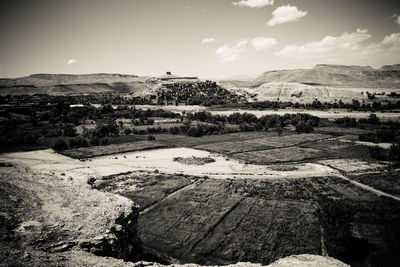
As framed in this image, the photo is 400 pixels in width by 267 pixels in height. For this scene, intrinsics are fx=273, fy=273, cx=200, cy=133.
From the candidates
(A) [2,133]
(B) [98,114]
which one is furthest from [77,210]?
(B) [98,114]

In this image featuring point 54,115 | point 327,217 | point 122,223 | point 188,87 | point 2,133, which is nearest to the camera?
point 122,223

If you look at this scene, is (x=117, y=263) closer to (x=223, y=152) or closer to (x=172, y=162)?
(x=172, y=162)

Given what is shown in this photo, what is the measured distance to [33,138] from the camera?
84250mm

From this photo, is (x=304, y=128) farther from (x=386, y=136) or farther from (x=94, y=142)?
(x=94, y=142)

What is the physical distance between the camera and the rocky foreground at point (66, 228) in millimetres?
18281

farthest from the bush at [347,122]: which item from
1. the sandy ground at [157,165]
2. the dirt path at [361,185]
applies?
the dirt path at [361,185]

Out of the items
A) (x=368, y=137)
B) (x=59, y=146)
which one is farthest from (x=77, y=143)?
(x=368, y=137)

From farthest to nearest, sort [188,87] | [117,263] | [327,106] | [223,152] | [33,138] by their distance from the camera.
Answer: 1. [188,87]
2. [327,106]
3. [33,138]
4. [223,152]
5. [117,263]

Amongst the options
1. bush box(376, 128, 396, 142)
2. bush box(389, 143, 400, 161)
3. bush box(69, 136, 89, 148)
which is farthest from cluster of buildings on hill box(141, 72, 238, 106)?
bush box(389, 143, 400, 161)

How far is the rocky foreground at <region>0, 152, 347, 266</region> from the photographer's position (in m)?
18.3

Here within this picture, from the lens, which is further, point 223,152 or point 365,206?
point 223,152

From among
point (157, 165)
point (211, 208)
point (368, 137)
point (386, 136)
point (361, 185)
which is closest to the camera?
point (211, 208)

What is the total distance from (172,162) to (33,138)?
1950 inches

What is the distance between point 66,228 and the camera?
21.8m
